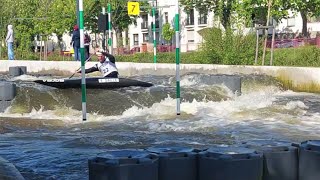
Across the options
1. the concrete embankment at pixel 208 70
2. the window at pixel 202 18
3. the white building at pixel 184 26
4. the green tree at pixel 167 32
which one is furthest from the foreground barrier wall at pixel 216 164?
the window at pixel 202 18

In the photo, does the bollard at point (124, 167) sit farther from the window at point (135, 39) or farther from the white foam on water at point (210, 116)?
the window at point (135, 39)

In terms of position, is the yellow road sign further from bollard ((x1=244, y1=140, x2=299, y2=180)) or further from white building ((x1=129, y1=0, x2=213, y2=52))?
white building ((x1=129, y1=0, x2=213, y2=52))

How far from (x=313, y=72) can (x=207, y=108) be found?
596cm

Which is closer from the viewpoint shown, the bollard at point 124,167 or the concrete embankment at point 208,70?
the bollard at point 124,167

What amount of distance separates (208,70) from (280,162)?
17251 millimetres

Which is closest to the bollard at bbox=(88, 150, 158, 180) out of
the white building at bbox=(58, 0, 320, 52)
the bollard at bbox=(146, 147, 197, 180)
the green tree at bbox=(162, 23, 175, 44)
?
the bollard at bbox=(146, 147, 197, 180)

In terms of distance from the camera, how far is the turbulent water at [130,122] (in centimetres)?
875

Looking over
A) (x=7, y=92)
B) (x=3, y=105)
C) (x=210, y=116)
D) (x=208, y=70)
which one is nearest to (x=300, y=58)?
(x=208, y=70)

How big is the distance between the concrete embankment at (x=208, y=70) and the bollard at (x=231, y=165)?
48.5 feet

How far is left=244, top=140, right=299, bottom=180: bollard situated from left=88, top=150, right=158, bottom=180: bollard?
0.97 meters

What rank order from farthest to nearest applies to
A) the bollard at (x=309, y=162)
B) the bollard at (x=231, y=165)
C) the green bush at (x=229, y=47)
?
the green bush at (x=229, y=47), the bollard at (x=309, y=162), the bollard at (x=231, y=165)

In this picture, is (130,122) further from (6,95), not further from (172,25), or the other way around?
(172,25)

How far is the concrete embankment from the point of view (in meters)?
19.2

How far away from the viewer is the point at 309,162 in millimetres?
4988
